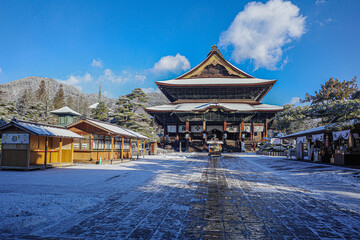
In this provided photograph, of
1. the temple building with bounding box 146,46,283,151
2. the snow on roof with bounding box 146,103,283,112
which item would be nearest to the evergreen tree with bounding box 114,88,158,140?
the temple building with bounding box 146,46,283,151

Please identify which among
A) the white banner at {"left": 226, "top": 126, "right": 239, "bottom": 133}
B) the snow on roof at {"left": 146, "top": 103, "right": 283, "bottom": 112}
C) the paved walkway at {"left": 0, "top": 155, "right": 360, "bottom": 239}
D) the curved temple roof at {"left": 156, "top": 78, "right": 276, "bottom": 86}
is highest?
the curved temple roof at {"left": 156, "top": 78, "right": 276, "bottom": 86}

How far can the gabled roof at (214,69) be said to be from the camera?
158 ft

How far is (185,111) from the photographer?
129ft

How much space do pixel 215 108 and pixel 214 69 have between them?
1448cm

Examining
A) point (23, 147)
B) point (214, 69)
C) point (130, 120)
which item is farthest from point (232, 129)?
point (23, 147)

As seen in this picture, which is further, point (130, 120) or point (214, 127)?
point (214, 127)

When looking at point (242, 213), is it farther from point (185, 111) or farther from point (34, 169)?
point (185, 111)

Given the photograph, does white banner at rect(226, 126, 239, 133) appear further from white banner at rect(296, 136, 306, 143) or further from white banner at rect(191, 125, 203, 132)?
white banner at rect(296, 136, 306, 143)

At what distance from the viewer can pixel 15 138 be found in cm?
1191

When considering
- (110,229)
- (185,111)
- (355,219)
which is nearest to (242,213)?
(355,219)

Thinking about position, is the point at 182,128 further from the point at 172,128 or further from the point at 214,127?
the point at 214,127

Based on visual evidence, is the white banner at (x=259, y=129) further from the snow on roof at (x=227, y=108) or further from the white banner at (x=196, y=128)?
the white banner at (x=196, y=128)

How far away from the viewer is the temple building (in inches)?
1521

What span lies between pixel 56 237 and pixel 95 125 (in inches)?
507
